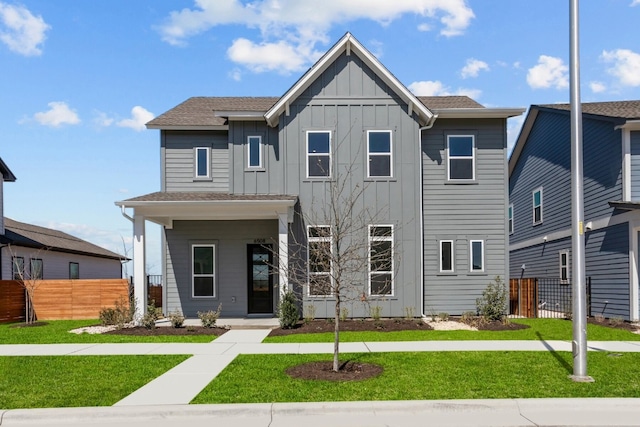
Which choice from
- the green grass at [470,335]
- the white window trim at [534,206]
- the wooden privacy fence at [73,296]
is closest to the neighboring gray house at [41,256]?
the wooden privacy fence at [73,296]

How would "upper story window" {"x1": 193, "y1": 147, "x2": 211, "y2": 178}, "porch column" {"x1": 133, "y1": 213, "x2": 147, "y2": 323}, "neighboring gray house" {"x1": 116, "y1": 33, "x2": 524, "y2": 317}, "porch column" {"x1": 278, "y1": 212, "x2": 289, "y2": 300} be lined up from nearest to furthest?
"porch column" {"x1": 278, "y1": 212, "x2": 289, "y2": 300} → "porch column" {"x1": 133, "y1": 213, "x2": 147, "y2": 323} → "neighboring gray house" {"x1": 116, "y1": 33, "x2": 524, "y2": 317} → "upper story window" {"x1": 193, "y1": 147, "x2": 211, "y2": 178}

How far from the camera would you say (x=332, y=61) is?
53.8ft

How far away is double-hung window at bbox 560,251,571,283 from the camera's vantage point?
19750 millimetres

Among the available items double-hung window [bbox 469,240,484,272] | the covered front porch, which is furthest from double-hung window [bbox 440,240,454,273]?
the covered front porch

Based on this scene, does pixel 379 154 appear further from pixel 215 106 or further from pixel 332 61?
pixel 215 106

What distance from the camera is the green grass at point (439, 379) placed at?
7.32 m

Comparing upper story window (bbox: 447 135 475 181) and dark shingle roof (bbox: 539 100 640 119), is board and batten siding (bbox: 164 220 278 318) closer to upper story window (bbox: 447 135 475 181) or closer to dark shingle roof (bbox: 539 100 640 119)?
upper story window (bbox: 447 135 475 181)

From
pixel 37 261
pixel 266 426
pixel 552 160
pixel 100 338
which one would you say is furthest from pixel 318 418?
pixel 37 261

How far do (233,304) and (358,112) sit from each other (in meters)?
7.52

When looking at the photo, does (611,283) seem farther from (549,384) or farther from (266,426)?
(266,426)

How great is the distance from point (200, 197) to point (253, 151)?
2464mm

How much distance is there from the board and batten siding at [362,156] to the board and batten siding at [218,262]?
8.23 feet

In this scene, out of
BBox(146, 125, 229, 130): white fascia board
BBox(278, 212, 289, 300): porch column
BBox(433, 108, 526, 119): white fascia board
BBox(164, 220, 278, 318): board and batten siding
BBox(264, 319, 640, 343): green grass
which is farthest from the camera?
BBox(164, 220, 278, 318): board and batten siding

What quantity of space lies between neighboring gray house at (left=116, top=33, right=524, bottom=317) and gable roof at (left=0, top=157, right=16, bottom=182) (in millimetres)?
9510
